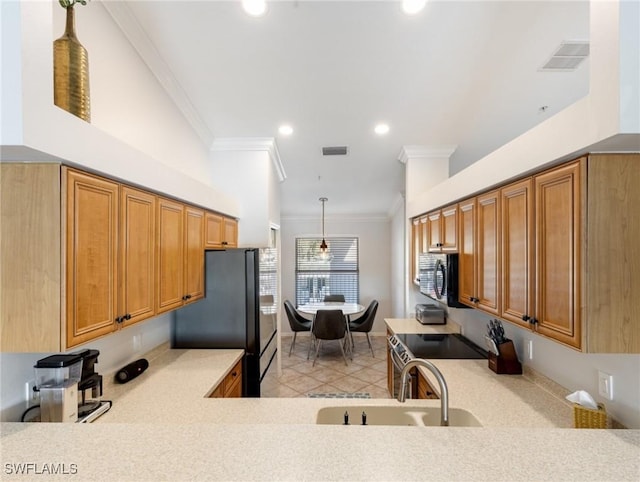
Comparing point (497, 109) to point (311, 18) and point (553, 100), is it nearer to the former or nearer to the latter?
point (553, 100)

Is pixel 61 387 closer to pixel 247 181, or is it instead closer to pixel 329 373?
pixel 247 181

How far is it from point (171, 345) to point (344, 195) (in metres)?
3.60

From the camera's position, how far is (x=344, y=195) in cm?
533

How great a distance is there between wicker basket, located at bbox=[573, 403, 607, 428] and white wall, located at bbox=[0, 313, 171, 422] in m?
2.13

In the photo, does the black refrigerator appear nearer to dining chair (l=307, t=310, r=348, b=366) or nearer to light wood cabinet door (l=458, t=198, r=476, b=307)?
Result: light wood cabinet door (l=458, t=198, r=476, b=307)

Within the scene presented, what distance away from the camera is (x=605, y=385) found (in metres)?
1.44

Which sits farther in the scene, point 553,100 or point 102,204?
point 553,100

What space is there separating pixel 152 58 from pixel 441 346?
3.19 meters

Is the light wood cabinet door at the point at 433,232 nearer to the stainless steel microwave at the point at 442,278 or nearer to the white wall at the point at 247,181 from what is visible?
the stainless steel microwave at the point at 442,278

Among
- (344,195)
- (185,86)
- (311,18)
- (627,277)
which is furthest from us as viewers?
(344,195)

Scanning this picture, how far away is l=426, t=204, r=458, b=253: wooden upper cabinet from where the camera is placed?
2479 millimetres

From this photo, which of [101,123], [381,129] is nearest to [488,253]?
[381,129]

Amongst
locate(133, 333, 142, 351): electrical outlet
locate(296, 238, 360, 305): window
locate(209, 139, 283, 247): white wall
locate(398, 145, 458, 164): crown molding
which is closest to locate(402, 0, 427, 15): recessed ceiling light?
locate(398, 145, 458, 164): crown molding

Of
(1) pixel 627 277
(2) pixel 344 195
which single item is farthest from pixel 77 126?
(2) pixel 344 195
